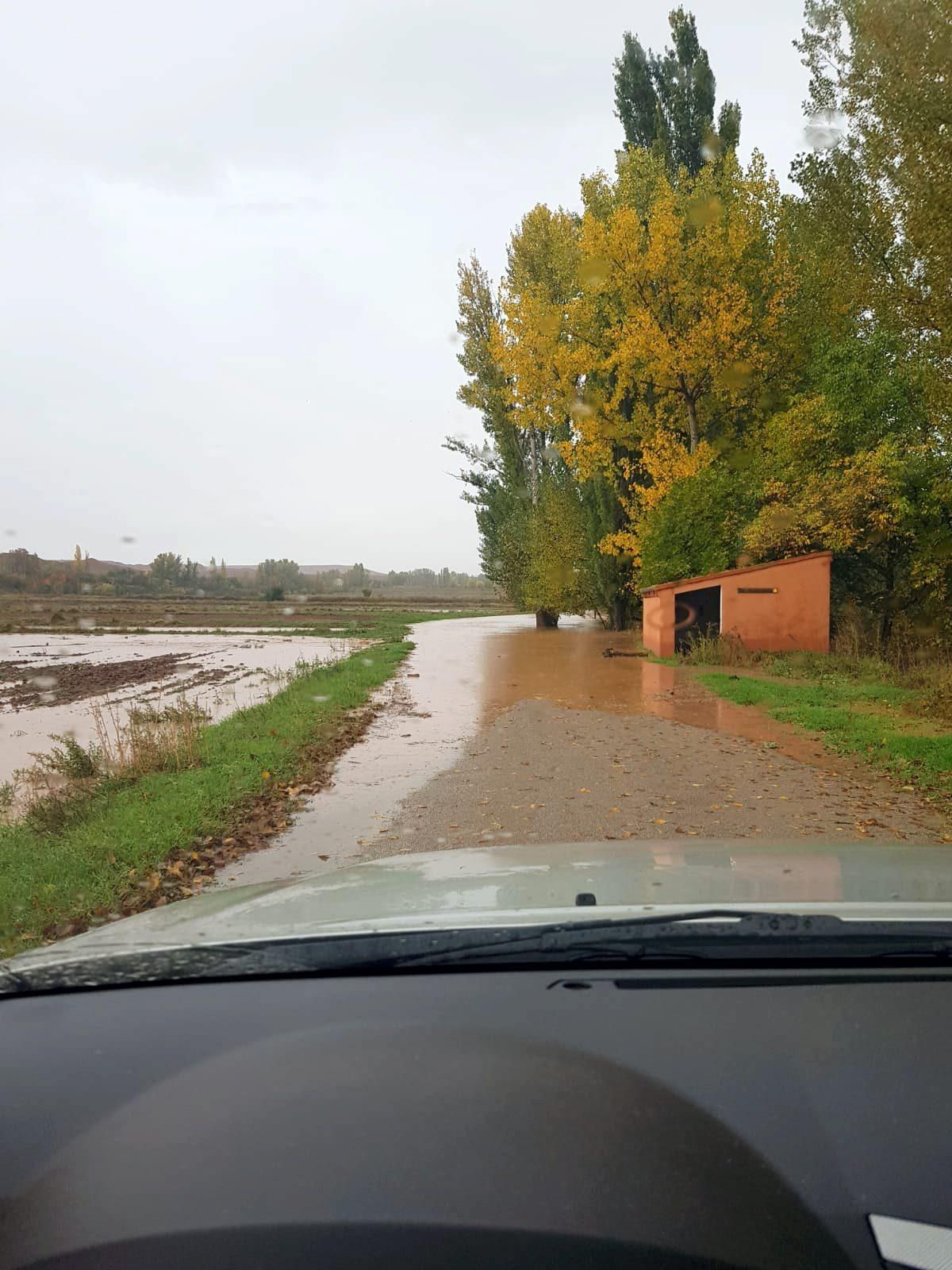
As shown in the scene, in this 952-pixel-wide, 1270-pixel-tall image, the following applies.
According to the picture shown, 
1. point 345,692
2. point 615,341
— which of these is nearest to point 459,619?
point 615,341

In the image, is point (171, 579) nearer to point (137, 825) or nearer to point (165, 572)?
point (165, 572)

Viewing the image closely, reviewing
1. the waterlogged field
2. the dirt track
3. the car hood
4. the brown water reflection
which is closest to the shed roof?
the brown water reflection

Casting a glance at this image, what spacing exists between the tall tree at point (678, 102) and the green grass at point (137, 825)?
26909 millimetres

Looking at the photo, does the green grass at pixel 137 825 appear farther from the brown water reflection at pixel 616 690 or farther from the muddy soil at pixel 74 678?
the muddy soil at pixel 74 678

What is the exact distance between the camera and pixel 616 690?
18438 millimetres

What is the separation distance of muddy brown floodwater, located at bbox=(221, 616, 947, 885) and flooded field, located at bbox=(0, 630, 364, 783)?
4.91 metres

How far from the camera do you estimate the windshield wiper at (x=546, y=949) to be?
83.4 inches

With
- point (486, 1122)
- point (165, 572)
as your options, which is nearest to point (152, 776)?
point (486, 1122)

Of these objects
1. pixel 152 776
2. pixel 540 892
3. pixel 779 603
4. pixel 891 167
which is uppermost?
pixel 891 167

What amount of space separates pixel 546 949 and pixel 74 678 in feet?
83.7

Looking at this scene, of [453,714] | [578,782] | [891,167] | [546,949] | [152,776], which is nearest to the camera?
[546,949]

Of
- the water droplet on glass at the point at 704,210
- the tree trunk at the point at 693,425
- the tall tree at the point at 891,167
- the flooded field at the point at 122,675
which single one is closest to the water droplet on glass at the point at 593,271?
the water droplet on glass at the point at 704,210

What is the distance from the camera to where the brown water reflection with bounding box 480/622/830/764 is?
13.5m

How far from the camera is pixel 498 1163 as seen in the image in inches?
65.1
